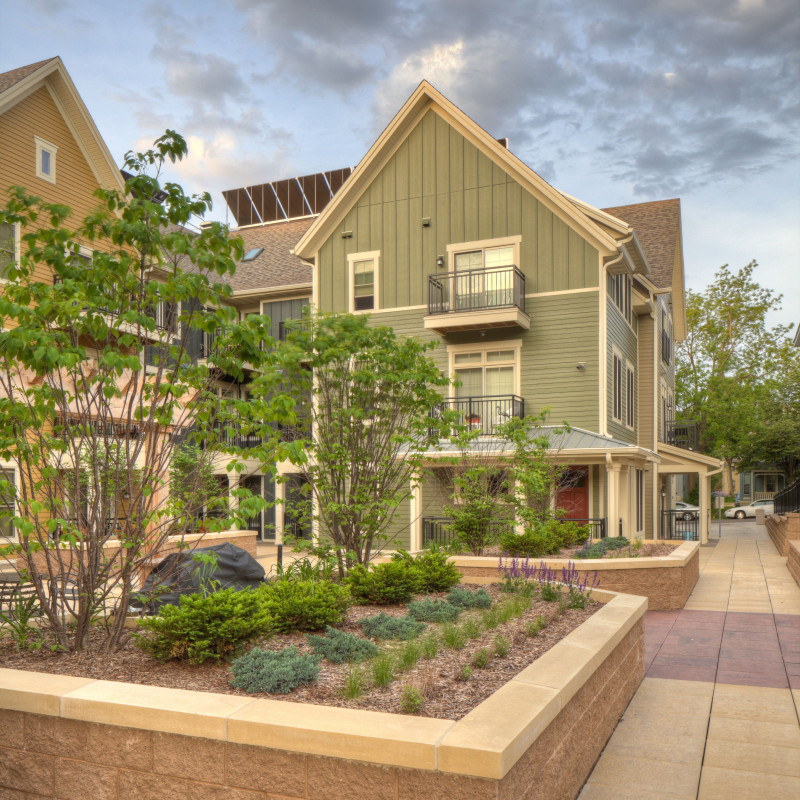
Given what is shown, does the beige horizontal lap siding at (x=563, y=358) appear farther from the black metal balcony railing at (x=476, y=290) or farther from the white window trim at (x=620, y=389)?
the white window trim at (x=620, y=389)

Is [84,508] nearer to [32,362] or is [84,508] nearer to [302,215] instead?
[32,362]

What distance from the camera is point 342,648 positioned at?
5.34 meters

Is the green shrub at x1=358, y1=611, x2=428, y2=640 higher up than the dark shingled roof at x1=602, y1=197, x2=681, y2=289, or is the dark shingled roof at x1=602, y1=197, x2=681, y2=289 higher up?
the dark shingled roof at x1=602, y1=197, x2=681, y2=289

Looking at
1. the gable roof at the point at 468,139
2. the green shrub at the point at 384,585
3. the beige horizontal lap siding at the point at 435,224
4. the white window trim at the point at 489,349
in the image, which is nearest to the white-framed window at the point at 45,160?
the gable roof at the point at 468,139

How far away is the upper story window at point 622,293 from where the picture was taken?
20078 mm

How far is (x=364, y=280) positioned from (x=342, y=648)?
16275mm

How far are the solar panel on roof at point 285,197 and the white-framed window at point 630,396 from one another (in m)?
14.9

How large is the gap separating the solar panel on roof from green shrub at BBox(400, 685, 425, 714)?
93.7 feet

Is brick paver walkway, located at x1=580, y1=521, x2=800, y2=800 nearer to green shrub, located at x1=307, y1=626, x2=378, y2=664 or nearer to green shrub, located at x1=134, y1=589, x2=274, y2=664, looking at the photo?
green shrub, located at x1=307, y1=626, x2=378, y2=664

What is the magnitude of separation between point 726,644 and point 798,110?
11.8 meters

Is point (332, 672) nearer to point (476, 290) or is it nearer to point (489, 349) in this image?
point (489, 349)

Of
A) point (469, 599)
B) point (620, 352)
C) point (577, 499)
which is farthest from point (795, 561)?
point (469, 599)

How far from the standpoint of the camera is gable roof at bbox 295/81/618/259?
59.4 ft

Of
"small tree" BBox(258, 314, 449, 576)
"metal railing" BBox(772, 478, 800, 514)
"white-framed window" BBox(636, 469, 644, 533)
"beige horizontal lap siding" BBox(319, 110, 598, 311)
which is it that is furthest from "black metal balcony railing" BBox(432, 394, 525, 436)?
"small tree" BBox(258, 314, 449, 576)
